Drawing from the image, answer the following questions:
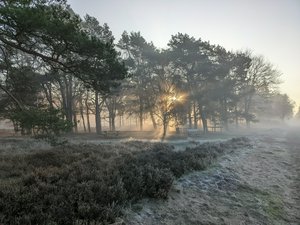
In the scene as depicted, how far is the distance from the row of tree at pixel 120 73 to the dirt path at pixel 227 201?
5406 millimetres

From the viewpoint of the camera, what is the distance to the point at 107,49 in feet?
35.9

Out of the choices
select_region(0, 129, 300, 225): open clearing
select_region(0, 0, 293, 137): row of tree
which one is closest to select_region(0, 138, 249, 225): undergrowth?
select_region(0, 129, 300, 225): open clearing

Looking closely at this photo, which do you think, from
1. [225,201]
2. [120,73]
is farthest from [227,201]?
[120,73]

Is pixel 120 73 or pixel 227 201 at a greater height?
pixel 120 73

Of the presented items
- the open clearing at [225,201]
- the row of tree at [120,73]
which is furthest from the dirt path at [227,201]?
the row of tree at [120,73]

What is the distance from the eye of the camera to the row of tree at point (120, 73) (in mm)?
9797

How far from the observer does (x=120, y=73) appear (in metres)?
11.7

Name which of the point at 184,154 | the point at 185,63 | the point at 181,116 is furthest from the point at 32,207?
the point at 185,63

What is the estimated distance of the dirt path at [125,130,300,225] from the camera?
251 inches

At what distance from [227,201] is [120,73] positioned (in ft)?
24.4

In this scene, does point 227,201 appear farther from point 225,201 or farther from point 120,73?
point 120,73

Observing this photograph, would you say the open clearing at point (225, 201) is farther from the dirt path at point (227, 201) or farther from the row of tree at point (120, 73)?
the row of tree at point (120, 73)

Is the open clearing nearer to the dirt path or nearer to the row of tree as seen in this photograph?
the dirt path

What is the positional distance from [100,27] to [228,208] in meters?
30.7
